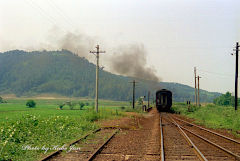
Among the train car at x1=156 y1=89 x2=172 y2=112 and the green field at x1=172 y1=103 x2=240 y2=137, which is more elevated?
the train car at x1=156 y1=89 x2=172 y2=112

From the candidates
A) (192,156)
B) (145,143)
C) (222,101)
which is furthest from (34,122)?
(222,101)

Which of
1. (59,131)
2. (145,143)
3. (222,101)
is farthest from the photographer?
(222,101)

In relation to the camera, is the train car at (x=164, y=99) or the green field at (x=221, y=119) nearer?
the green field at (x=221, y=119)

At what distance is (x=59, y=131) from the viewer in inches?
577

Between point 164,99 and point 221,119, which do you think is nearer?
point 221,119

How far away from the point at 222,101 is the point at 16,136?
117890 mm

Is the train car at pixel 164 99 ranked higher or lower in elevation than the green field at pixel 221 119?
higher

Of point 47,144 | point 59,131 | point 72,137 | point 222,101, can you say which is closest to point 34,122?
point 59,131

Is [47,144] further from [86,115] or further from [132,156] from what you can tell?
[86,115]

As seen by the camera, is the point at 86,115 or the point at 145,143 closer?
the point at 145,143

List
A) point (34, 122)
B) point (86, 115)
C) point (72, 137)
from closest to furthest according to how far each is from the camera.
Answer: point (72, 137)
point (34, 122)
point (86, 115)

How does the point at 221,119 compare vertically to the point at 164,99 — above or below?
below

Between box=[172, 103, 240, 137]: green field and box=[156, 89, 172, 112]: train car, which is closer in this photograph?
box=[172, 103, 240, 137]: green field

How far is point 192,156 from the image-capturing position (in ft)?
29.9
